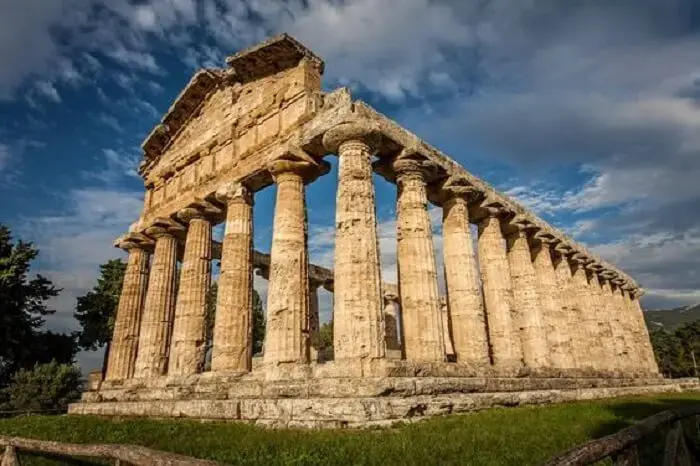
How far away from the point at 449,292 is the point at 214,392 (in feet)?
27.6

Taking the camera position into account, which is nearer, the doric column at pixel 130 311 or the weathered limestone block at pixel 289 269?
the weathered limestone block at pixel 289 269

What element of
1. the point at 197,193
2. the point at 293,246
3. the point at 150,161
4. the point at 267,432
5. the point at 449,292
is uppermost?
the point at 150,161

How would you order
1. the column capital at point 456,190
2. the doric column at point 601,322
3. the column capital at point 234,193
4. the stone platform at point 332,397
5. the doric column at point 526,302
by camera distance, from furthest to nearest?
the doric column at point 601,322 < the doric column at point 526,302 < the column capital at point 234,193 < the column capital at point 456,190 < the stone platform at point 332,397

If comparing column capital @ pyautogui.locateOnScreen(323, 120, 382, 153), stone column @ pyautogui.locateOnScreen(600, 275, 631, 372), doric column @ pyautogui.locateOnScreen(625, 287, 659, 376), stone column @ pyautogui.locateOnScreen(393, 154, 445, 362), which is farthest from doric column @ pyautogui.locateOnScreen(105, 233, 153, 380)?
doric column @ pyautogui.locateOnScreen(625, 287, 659, 376)

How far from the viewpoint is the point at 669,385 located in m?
23.8

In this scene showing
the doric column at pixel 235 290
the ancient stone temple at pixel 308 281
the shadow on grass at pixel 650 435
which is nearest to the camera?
the shadow on grass at pixel 650 435

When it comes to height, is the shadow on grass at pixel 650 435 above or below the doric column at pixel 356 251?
below

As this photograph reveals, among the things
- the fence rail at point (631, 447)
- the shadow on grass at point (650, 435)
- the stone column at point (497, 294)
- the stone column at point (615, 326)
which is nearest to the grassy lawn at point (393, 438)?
the shadow on grass at point (650, 435)

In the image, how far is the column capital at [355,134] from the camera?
1341cm

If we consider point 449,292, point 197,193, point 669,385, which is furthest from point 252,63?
point 669,385

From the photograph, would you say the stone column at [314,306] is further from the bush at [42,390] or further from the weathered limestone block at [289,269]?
the weathered limestone block at [289,269]

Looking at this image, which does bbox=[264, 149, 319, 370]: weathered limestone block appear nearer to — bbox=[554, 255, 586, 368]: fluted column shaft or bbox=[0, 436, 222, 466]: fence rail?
bbox=[0, 436, 222, 466]: fence rail

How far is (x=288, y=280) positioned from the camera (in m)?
13.9

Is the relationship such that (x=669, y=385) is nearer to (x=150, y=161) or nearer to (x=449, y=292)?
(x=449, y=292)
